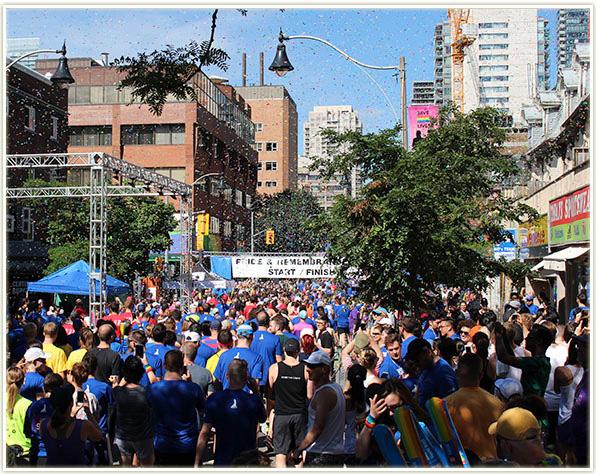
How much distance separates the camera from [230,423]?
19.3 feet

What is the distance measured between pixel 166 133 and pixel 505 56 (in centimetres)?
9485

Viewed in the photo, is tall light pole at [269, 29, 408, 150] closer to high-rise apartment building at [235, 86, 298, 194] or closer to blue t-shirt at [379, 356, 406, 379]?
blue t-shirt at [379, 356, 406, 379]

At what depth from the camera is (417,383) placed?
6.68m

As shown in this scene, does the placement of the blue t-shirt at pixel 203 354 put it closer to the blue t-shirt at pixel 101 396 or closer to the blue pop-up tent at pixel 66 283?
the blue t-shirt at pixel 101 396

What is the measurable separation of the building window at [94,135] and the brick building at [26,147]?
1584 cm

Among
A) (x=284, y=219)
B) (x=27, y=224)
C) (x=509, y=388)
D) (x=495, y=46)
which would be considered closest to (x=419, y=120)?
(x=509, y=388)

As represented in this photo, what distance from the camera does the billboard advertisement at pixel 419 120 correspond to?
15.1 m

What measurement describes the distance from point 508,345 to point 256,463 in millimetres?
4367

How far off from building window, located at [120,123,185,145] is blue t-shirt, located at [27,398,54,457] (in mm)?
48053

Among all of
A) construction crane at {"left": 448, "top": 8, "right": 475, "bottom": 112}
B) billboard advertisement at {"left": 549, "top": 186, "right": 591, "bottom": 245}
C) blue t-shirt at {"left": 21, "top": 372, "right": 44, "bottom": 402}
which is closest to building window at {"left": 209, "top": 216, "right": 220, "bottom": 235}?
billboard advertisement at {"left": 549, "top": 186, "right": 591, "bottom": 245}

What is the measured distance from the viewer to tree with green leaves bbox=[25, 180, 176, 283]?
108ft

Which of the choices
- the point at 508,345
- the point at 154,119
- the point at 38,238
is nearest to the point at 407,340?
the point at 508,345

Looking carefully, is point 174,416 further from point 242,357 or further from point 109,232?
point 109,232

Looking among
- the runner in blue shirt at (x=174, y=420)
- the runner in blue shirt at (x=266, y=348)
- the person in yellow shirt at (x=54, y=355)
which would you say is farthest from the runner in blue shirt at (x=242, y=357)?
the runner in blue shirt at (x=174, y=420)
